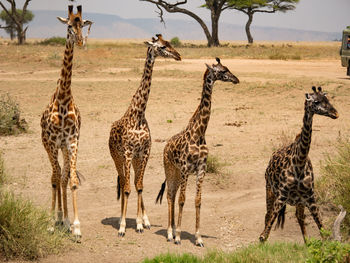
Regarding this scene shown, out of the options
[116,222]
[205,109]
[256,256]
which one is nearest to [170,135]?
[116,222]

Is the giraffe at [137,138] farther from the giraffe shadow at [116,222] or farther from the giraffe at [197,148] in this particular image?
the giraffe at [197,148]

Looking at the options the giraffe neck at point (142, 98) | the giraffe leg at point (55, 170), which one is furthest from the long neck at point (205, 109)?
the giraffe leg at point (55, 170)

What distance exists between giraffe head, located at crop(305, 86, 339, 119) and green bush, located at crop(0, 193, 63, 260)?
341 centimetres

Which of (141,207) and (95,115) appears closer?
(141,207)

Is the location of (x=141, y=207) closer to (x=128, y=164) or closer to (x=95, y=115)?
(x=128, y=164)

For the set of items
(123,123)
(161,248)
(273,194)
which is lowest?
(161,248)

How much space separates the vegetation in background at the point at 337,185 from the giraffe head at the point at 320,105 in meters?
1.49

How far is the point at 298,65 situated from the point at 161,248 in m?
21.2

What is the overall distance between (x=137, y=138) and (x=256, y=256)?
2571 mm

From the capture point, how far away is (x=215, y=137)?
1355 cm

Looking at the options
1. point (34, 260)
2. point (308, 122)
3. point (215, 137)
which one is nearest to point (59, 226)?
point (34, 260)

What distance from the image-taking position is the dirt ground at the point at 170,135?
8.02 meters

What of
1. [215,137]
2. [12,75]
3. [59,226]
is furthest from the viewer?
[12,75]

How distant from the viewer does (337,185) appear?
27.9ft
